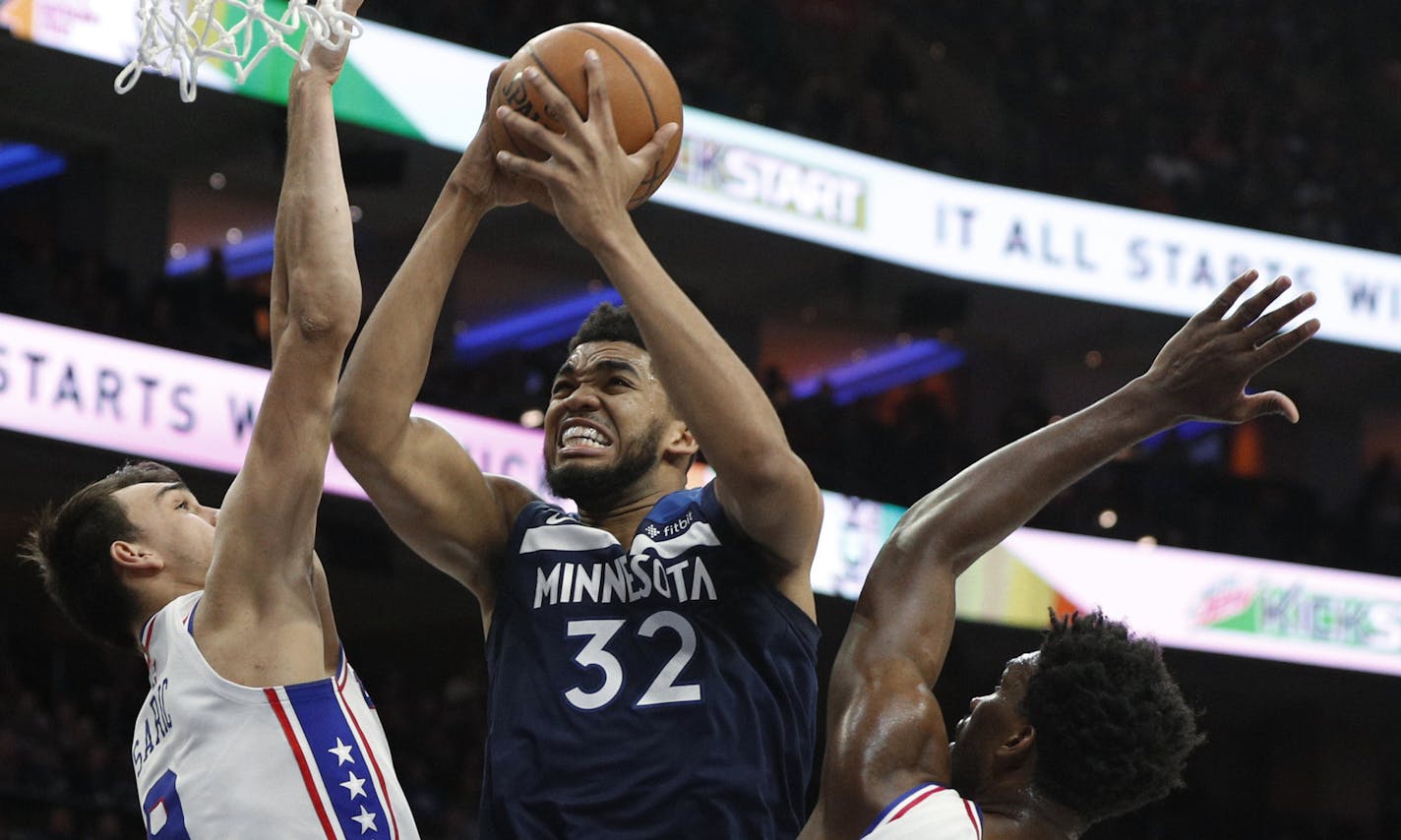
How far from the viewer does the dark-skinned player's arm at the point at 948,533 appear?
318 centimetres

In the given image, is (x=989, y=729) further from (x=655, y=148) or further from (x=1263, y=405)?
(x=655, y=148)

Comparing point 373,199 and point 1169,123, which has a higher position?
point 1169,123

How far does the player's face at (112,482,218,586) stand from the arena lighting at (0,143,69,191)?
1453 cm

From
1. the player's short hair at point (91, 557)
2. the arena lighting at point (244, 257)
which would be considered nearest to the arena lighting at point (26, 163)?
the arena lighting at point (244, 257)

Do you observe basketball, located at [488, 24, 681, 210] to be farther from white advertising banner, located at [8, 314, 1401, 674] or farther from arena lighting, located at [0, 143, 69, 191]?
arena lighting, located at [0, 143, 69, 191]

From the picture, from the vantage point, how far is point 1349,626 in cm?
1739

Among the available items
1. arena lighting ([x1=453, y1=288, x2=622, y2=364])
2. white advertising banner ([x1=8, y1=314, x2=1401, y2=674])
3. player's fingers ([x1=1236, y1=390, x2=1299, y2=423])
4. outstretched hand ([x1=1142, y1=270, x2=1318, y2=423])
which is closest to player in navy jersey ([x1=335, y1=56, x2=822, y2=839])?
outstretched hand ([x1=1142, y1=270, x2=1318, y2=423])

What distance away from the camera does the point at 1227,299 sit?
323 centimetres

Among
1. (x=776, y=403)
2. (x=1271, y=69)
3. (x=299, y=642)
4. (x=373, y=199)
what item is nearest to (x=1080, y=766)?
(x=299, y=642)

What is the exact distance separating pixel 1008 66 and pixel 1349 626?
814cm

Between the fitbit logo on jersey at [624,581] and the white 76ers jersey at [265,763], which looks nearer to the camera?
the white 76ers jersey at [265,763]

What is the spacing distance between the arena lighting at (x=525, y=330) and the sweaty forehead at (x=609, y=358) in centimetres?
1758

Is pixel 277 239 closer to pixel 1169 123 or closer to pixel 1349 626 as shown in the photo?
pixel 1349 626

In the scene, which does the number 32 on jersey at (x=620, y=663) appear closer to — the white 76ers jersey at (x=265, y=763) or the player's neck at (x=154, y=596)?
the white 76ers jersey at (x=265, y=763)
